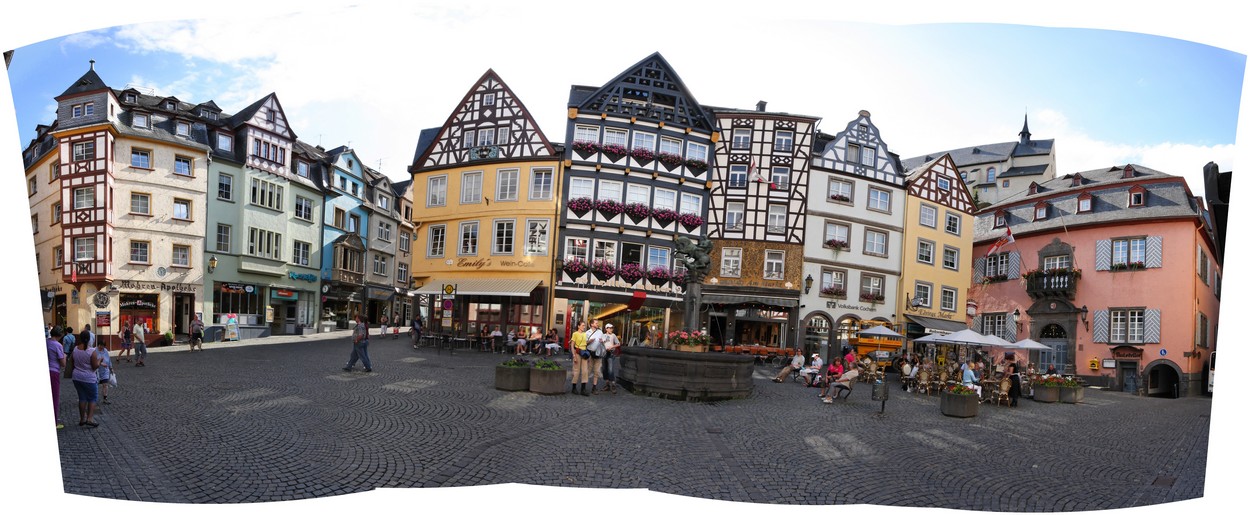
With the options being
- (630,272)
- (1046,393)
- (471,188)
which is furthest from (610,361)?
(1046,393)

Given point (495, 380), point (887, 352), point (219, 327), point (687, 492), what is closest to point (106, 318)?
point (219, 327)

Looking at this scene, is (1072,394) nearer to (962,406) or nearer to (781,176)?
(962,406)

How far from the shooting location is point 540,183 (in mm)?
9578

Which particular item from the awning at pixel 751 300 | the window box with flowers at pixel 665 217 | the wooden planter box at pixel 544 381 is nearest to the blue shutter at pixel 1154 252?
the window box with flowers at pixel 665 217

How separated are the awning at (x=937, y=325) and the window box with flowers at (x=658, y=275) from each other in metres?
4.94

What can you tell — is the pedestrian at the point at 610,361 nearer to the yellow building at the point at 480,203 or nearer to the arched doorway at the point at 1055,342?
the yellow building at the point at 480,203

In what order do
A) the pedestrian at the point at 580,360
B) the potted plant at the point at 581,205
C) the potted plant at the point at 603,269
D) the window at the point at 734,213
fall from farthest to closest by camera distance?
the window at the point at 734,213 < the potted plant at the point at 603,269 < the potted plant at the point at 581,205 < the pedestrian at the point at 580,360

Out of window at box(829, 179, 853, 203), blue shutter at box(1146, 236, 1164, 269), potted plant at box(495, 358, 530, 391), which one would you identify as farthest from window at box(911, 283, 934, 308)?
potted plant at box(495, 358, 530, 391)

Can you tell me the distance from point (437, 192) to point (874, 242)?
9924 millimetres

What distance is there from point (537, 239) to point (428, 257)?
3.32 m

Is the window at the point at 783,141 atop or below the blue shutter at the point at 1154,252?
atop

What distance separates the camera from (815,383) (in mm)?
15703

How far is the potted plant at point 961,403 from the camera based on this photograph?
36.6 ft

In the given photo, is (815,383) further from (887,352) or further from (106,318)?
(106,318)
